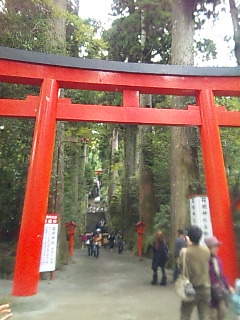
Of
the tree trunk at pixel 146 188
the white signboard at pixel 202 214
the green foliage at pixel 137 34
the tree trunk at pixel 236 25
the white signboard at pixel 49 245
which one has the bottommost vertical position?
the white signboard at pixel 49 245

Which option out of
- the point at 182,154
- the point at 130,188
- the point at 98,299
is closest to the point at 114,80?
the point at 182,154

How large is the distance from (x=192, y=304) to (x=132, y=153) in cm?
1531

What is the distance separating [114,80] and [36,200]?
315 cm

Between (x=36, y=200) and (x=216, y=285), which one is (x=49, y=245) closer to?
(x=36, y=200)

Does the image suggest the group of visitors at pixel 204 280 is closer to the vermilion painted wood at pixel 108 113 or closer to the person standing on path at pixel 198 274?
the person standing on path at pixel 198 274

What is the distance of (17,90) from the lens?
8.84 meters

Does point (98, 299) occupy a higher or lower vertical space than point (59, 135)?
lower

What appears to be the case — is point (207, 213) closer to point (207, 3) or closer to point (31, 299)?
point (31, 299)

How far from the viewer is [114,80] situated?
6766 mm

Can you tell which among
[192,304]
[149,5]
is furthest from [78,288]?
[149,5]

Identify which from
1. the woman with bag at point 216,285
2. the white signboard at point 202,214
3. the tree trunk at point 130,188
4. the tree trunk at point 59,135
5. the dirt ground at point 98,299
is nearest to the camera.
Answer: the woman with bag at point 216,285

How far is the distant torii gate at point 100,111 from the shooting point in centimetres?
569

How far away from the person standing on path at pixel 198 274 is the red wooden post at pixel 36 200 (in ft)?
9.87

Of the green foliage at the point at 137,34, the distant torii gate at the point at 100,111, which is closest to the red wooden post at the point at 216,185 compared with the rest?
the distant torii gate at the point at 100,111
